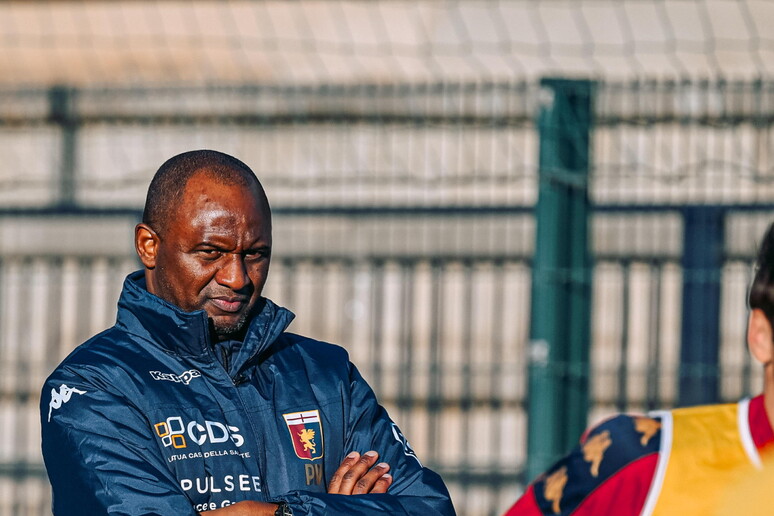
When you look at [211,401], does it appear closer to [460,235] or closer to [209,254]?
[209,254]

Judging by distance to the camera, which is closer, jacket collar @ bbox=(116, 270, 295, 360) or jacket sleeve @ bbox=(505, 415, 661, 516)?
jacket sleeve @ bbox=(505, 415, 661, 516)

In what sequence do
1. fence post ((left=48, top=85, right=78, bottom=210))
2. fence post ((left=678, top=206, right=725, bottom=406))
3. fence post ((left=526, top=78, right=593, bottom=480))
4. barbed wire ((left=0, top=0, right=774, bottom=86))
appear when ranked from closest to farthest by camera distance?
fence post ((left=526, top=78, right=593, bottom=480)) < fence post ((left=678, top=206, right=725, bottom=406)) < fence post ((left=48, top=85, right=78, bottom=210)) < barbed wire ((left=0, top=0, right=774, bottom=86))

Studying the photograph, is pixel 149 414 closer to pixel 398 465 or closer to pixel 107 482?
pixel 107 482

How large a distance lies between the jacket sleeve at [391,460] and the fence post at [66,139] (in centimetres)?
317

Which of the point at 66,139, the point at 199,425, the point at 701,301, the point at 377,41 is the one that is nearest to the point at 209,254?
the point at 199,425

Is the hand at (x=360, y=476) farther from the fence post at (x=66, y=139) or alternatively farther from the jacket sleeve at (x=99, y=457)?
the fence post at (x=66, y=139)

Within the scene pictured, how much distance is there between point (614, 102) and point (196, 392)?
10.2ft

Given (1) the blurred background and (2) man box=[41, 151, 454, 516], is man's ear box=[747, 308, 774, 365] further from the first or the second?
(1) the blurred background

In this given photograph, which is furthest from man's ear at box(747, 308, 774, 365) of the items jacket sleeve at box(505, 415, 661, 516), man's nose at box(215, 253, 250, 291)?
man's nose at box(215, 253, 250, 291)

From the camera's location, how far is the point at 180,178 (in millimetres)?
3043

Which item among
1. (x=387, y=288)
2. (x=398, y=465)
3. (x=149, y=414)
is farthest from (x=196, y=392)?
(x=387, y=288)

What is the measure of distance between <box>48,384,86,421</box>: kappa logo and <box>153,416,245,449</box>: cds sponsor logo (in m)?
0.20

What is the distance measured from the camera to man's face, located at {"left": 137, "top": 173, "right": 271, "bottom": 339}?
3.00m

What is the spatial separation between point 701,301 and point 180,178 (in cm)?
316
